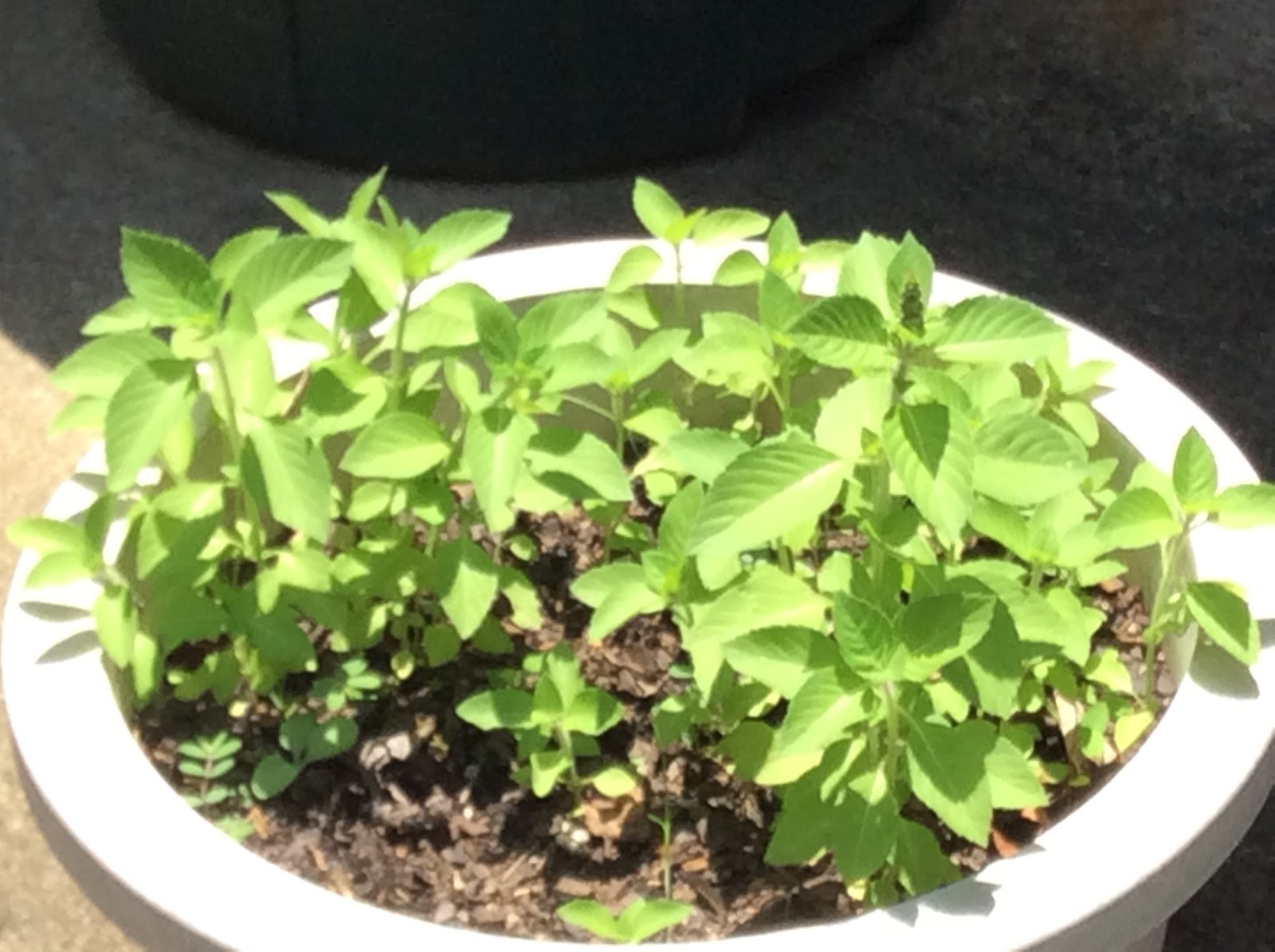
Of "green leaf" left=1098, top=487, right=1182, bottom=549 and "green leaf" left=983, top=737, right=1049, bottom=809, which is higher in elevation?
"green leaf" left=1098, top=487, right=1182, bottom=549

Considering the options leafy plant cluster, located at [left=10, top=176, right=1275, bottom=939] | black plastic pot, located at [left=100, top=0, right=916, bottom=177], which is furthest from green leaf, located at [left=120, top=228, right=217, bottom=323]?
black plastic pot, located at [left=100, top=0, right=916, bottom=177]

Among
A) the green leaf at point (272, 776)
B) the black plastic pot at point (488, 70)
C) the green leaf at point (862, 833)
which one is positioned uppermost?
the green leaf at point (862, 833)

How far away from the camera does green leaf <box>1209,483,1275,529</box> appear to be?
0.71 m

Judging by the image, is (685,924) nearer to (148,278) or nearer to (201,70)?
(148,278)

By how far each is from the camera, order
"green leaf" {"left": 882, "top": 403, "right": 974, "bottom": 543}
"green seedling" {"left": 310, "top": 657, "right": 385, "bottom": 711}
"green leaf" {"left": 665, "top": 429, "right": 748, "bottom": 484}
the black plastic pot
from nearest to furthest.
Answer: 1. "green leaf" {"left": 882, "top": 403, "right": 974, "bottom": 543}
2. "green leaf" {"left": 665, "top": 429, "right": 748, "bottom": 484}
3. "green seedling" {"left": 310, "top": 657, "right": 385, "bottom": 711}
4. the black plastic pot

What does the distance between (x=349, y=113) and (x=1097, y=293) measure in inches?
34.9

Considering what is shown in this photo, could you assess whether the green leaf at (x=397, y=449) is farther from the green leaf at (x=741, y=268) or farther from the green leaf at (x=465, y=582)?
the green leaf at (x=741, y=268)

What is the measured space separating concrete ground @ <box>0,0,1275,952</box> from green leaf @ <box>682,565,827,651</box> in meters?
0.97

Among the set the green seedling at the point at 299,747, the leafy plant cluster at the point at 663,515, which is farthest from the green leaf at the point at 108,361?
the green seedling at the point at 299,747

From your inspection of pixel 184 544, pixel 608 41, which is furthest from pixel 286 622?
pixel 608 41

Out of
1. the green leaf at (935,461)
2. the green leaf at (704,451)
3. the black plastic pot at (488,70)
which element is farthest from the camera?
the black plastic pot at (488,70)

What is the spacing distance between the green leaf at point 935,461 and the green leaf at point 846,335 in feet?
0.11

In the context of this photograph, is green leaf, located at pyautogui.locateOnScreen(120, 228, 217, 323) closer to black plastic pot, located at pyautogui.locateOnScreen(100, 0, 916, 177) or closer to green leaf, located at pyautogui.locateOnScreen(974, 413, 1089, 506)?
green leaf, located at pyautogui.locateOnScreen(974, 413, 1089, 506)

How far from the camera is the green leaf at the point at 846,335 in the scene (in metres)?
0.63
